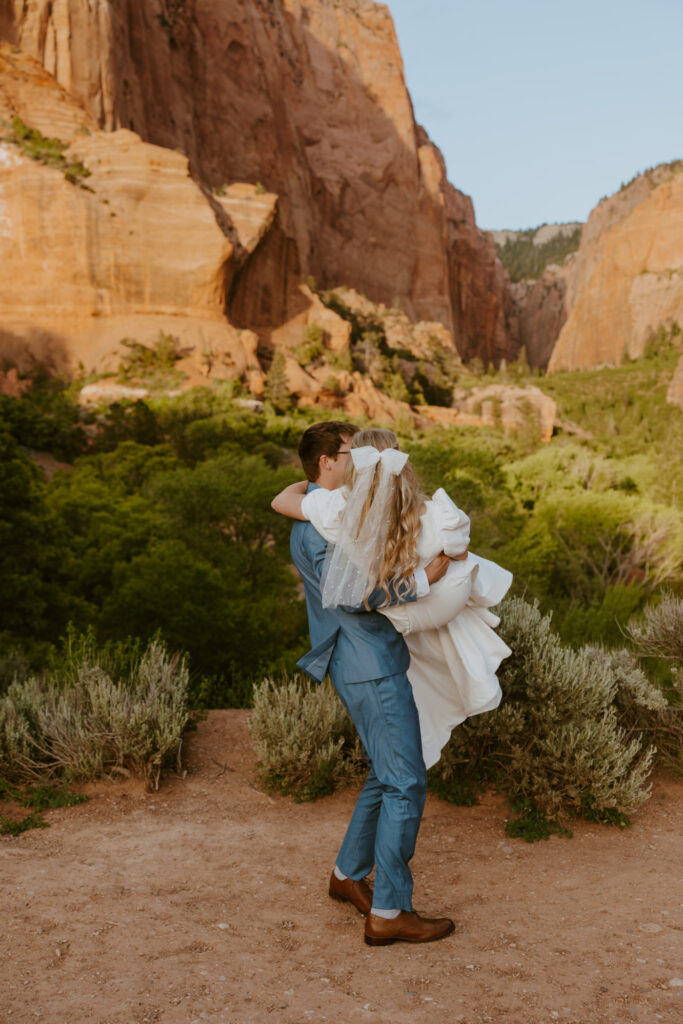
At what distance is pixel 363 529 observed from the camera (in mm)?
2713

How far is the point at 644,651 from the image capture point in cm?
550

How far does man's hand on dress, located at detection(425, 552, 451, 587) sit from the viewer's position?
279 cm

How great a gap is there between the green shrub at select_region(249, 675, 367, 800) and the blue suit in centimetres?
166

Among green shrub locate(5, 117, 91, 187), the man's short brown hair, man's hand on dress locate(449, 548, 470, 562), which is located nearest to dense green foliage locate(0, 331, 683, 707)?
man's hand on dress locate(449, 548, 470, 562)

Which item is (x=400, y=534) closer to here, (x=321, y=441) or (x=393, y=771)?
(x=321, y=441)

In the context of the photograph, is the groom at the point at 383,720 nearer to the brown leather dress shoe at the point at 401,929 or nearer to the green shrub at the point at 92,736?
the brown leather dress shoe at the point at 401,929

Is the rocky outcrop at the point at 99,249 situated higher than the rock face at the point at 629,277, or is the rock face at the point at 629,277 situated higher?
the rock face at the point at 629,277

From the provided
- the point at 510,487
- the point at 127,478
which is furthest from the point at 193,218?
the point at 510,487

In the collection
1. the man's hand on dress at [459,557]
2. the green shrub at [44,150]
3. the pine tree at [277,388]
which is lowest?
the man's hand on dress at [459,557]

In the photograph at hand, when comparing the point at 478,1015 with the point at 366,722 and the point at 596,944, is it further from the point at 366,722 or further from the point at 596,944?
the point at 366,722

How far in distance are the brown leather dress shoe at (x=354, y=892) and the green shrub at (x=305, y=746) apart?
50.4 inches

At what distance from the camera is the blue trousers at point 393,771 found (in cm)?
280

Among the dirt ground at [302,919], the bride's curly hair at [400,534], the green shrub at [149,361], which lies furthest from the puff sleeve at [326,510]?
the green shrub at [149,361]

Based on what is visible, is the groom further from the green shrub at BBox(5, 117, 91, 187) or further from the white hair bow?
the green shrub at BBox(5, 117, 91, 187)
